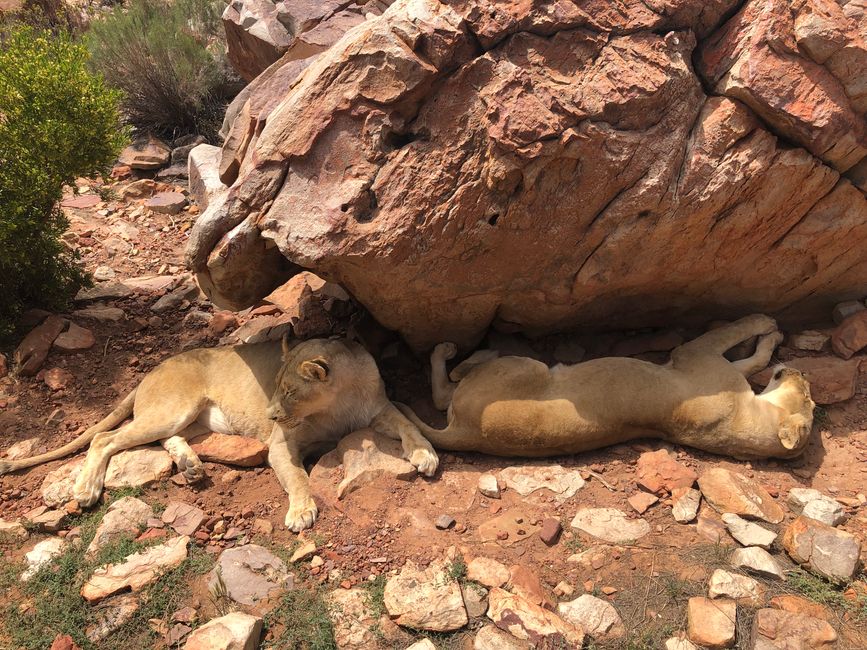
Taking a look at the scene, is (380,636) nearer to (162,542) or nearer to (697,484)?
(162,542)

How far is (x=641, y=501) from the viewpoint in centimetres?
490

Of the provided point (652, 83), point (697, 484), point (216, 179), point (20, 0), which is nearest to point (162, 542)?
point (697, 484)

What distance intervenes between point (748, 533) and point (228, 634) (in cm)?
340

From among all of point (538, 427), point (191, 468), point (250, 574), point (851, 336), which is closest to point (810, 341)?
point (851, 336)

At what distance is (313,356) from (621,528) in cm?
280

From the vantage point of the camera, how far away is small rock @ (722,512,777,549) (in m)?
4.45

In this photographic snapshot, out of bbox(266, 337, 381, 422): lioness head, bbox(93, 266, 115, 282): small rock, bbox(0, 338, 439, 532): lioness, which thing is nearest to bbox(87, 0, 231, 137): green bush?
bbox(93, 266, 115, 282): small rock

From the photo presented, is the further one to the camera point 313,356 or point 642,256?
point 313,356

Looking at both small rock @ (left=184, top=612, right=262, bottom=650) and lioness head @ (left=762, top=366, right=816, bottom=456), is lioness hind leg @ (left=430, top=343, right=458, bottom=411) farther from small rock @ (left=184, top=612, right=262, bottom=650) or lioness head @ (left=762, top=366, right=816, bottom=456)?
lioness head @ (left=762, top=366, right=816, bottom=456)

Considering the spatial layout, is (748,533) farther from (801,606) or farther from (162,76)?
(162,76)

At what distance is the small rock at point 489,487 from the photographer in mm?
5090

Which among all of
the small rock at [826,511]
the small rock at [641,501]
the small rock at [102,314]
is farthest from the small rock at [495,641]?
the small rock at [102,314]

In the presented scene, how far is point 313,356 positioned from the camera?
568 centimetres

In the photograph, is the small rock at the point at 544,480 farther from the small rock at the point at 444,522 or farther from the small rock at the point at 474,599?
the small rock at the point at 474,599
